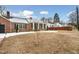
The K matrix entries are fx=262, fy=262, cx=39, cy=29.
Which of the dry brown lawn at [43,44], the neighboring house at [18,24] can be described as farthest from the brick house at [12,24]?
the dry brown lawn at [43,44]

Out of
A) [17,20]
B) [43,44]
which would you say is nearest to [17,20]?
[17,20]

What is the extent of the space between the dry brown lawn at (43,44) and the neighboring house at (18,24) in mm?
146

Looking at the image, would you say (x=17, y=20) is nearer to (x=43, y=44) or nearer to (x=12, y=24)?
(x=12, y=24)

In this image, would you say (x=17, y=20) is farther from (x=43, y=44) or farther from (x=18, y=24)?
(x=43, y=44)

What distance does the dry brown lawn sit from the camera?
4695 mm

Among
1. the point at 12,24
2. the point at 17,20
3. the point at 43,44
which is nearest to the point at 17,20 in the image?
the point at 17,20

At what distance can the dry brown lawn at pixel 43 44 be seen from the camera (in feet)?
15.4

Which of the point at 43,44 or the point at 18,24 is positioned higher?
the point at 18,24

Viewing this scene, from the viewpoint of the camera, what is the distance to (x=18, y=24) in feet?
15.7

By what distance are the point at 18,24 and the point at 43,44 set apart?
0.59 metres

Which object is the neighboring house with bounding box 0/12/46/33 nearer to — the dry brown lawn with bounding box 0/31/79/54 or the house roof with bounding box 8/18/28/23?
the house roof with bounding box 8/18/28/23

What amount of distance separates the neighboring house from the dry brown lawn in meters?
0.15
